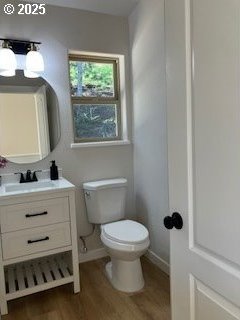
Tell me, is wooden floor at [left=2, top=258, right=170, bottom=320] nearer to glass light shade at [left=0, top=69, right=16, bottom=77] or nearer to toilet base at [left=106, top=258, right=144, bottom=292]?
toilet base at [left=106, top=258, right=144, bottom=292]

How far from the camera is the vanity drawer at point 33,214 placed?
1.78 metres

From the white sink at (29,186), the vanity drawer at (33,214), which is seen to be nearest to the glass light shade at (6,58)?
the white sink at (29,186)

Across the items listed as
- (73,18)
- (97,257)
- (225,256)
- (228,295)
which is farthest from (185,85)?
(97,257)

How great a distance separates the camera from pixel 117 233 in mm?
2041

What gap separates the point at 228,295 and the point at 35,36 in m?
2.29

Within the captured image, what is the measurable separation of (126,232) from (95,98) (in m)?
1.33

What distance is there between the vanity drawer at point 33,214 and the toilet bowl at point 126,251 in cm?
39

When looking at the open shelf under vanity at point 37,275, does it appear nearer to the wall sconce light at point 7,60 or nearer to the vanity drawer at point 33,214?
the vanity drawer at point 33,214

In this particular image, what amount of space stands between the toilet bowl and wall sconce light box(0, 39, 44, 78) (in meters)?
1.43

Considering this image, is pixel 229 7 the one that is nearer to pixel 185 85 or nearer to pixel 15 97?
pixel 185 85

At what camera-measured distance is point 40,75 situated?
7.37ft

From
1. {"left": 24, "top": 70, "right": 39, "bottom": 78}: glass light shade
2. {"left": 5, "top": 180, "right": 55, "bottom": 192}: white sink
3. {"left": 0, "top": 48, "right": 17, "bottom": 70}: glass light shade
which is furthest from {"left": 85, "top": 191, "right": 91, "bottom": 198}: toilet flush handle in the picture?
{"left": 0, "top": 48, "right": 17, "bottom": 70}: glass light shade

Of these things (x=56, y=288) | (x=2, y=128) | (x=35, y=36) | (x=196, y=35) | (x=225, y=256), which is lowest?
(x=56, y=288)

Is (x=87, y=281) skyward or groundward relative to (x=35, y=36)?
groundward
